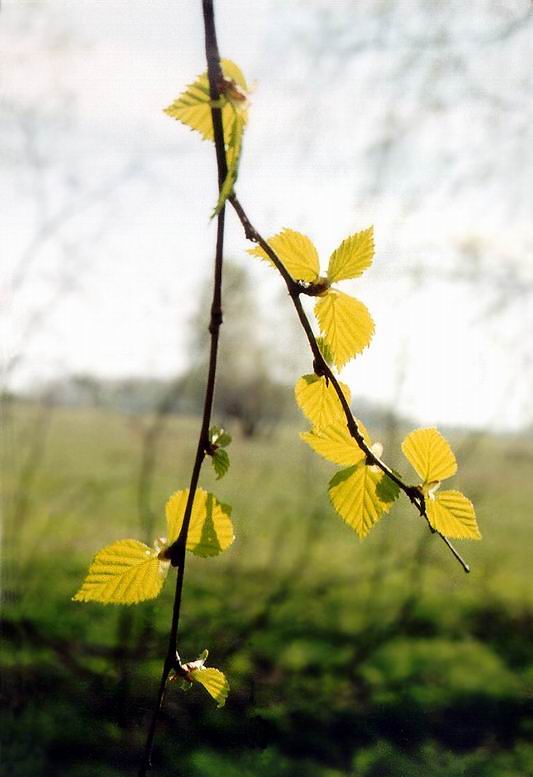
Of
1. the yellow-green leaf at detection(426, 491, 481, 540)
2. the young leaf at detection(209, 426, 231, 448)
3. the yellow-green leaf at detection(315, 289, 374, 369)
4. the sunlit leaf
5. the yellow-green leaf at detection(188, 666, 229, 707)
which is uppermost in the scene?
the yellow-green leaf at detection(315, 289, 374, 369)

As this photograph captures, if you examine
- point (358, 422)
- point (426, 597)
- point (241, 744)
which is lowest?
point (241, 744)

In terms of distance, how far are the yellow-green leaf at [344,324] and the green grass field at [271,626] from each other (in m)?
1.96

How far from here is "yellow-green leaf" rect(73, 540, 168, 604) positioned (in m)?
0.28

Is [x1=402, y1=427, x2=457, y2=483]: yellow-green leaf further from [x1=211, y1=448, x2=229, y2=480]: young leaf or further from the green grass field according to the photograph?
the green grass field

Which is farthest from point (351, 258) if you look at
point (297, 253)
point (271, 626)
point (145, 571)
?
point (271, 626)

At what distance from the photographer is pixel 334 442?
281 millimetres

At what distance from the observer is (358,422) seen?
267 mm

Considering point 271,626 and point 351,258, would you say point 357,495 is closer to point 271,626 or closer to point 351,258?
point 351,258

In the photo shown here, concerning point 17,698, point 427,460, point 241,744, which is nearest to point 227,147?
point 427,460

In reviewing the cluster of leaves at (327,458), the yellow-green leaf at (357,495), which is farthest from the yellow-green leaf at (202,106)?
the yellow-green leaf at (357,495)

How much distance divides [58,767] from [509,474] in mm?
2448

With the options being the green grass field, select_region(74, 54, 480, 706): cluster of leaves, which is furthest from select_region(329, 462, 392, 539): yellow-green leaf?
the green grass field

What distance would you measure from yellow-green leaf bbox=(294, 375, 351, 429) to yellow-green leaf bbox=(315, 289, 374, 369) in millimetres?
18

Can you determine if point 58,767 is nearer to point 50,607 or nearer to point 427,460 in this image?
point 50,607
